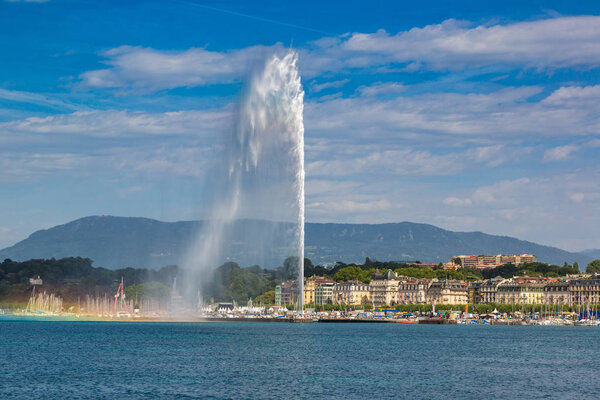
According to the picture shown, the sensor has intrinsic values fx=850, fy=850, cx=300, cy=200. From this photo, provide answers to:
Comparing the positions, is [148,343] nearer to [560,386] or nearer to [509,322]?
[560,386]

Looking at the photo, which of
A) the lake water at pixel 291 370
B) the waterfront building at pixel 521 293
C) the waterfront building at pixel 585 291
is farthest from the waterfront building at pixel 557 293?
the lake water at pixel 291 370

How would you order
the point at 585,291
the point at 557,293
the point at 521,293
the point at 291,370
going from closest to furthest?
the point at 291,370 → the point at 585,291 → the point at 557,293 → the point at 521,293

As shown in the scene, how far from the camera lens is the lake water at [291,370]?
3853cm

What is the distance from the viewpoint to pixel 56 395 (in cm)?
3712

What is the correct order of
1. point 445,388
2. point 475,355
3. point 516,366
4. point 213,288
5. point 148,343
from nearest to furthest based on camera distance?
point 445,388
point 516,366
point 475,355
point 148,343
point 213,288

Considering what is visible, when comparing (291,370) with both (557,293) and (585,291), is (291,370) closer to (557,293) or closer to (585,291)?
(585,291)

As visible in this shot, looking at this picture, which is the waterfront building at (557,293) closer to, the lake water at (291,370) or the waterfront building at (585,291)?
the waterfront building at (585,291)

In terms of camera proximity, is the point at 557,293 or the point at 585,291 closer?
the point at 585,291

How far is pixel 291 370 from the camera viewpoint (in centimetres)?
4734

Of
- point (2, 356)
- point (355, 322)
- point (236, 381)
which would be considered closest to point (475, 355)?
point (236, 381)

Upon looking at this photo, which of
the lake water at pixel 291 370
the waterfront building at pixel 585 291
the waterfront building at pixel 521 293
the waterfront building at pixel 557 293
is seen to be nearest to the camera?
the lake water at pixel 291 370

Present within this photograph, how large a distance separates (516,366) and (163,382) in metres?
22.9

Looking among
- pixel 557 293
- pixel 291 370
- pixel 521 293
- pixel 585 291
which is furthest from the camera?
pixel 521 293

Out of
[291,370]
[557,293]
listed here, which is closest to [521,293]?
[557,293]
